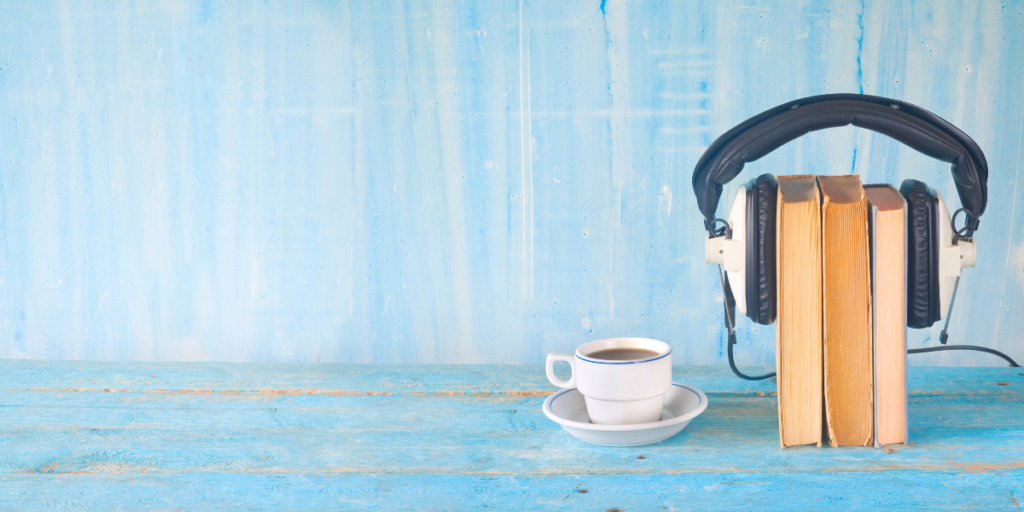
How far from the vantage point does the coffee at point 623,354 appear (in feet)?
2.32

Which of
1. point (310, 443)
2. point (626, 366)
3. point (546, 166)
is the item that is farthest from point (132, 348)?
point (626, 366)

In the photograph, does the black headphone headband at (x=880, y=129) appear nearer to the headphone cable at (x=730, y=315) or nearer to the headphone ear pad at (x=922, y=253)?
the headphone ear pad at (x=922, y=253)

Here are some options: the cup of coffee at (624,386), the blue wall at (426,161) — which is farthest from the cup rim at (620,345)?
the blue wall at (426,161)

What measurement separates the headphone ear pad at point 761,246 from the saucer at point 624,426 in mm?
125

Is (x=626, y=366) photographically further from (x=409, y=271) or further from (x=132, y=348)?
(x=132, y=348)

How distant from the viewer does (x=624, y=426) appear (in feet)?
→ 2.07

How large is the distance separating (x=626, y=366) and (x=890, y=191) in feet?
0.96

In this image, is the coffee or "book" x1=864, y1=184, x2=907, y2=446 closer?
"book" x1=864, y1=184, x2=907, y2=446

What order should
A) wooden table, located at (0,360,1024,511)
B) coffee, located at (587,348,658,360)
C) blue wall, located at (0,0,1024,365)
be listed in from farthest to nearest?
blue wall, located at (0,0,1024,365), coffee, located at (587,348,658,360), wooden table, located at (0,360,1024,511)

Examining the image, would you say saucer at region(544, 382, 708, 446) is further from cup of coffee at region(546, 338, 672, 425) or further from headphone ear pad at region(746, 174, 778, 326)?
headphone ear pad at region(746, 174, 778, 326)

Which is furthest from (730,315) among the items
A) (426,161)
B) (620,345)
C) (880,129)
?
(426,161)

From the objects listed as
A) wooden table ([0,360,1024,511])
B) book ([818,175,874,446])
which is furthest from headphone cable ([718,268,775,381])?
book ([818,175,874,446])

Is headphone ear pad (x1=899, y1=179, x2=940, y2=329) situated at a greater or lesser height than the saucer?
greater

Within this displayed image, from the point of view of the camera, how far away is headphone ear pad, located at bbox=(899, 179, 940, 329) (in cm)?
61
